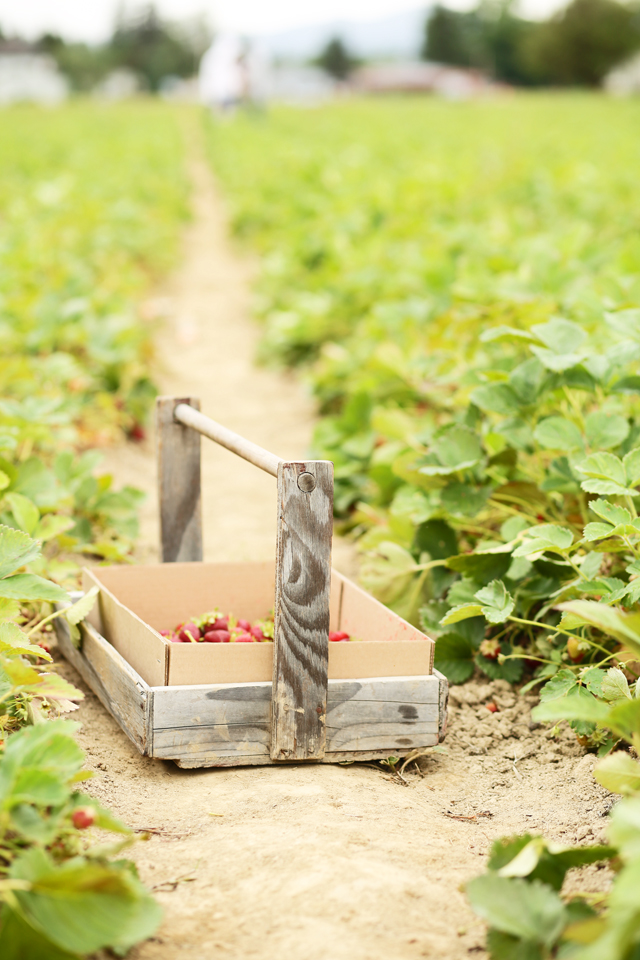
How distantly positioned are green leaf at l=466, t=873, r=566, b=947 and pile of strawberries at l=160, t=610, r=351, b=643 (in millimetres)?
1041

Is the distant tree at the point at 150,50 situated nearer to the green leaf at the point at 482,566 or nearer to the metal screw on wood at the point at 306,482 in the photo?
the green leaf at the point at 482,566

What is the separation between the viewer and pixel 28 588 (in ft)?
6.32

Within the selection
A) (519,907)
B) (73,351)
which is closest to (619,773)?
(519,907)

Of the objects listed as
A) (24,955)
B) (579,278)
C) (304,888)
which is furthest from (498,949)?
(579,278)

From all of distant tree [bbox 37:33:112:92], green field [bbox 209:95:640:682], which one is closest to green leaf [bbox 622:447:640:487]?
green field [bbox 209:95:640:682]

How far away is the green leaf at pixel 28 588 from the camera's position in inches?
75.2

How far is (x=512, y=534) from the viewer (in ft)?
8.46

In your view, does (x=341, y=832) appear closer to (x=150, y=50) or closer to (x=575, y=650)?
(x=575, y=650)

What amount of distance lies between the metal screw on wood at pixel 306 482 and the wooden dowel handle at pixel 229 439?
2.2 inches

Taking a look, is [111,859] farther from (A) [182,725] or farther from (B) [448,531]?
(B) [448,531]

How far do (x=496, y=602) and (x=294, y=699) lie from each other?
48 cm

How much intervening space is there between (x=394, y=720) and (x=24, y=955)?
1.07 meters

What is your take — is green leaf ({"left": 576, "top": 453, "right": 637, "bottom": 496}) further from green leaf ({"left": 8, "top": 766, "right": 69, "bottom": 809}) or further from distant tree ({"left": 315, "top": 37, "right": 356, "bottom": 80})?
distant tree ({"left": 315, "top": 37, "right": 356, "bottom": 80})

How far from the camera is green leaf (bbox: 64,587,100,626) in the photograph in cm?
229
